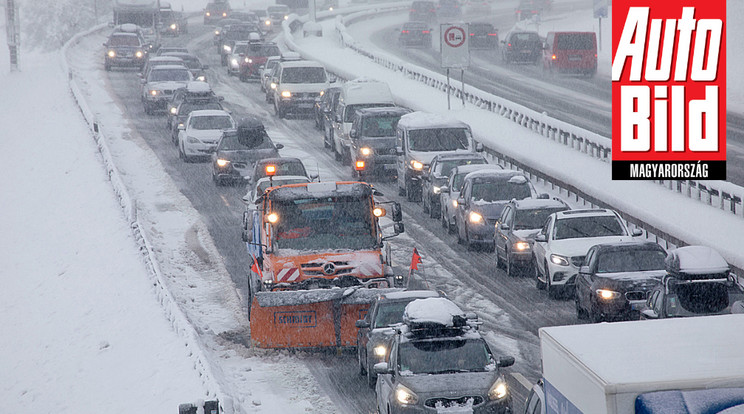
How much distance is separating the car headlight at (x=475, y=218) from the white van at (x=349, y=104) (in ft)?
32.4

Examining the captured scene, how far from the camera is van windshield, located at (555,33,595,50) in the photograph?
5088 cm

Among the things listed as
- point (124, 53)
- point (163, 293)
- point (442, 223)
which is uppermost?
point (124, 53)

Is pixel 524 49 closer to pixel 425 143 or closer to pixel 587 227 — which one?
pixel 425 143

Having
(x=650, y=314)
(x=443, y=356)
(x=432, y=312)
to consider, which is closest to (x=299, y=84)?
(x=650, y=314)

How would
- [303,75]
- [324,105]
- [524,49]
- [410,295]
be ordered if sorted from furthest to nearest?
[524,49] → [303,75] → [324,105] → [410,295]

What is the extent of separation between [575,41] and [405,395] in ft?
130

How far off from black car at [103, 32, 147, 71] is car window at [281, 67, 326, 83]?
1633 cm

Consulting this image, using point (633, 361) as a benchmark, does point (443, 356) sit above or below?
below

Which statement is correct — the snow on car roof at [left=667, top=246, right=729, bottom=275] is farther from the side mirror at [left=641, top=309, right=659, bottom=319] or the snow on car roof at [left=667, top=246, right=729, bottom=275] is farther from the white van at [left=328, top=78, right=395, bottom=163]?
the white van at [left=328, top=78, right=395, bottom=163]

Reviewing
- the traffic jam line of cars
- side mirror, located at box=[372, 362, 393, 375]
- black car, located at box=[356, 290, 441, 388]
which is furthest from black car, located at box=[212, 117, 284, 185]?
side mirror, located at box=[372, 362, 393, 375]

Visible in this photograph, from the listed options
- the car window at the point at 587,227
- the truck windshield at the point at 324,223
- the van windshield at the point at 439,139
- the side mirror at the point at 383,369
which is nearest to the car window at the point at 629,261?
the car window at the point at 587,227

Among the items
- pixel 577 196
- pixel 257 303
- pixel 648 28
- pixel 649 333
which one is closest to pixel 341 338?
pixel 257 303

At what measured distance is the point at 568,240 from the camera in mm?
21297

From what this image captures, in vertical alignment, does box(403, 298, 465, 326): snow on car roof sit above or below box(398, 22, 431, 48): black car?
above
